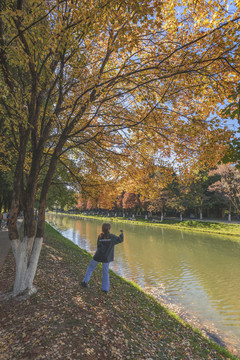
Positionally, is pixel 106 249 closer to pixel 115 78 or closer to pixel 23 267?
pixel 23 267

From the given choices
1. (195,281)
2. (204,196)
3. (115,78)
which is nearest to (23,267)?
(115,78)

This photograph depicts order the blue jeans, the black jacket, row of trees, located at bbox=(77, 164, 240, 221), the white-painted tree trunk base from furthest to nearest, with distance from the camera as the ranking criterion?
1. row of trees, located at bbox=(77, 164, 240, 221)
2. the blue jeans
3. the black jacket
4. the white-painted tree trunk base

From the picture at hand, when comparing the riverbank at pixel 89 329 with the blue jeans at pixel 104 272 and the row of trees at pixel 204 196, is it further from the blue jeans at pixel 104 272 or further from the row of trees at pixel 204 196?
the row of trees at pixel 204 196

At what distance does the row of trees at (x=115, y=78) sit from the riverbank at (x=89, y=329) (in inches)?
39.9

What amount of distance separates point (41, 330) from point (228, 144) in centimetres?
570

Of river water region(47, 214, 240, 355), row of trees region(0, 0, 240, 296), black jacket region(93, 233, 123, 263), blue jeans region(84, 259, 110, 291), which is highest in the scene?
row of trees region(0, 0, 240, 296)

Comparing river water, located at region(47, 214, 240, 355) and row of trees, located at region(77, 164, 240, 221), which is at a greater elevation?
row of trees, located at region(77, 164, 240, 221)

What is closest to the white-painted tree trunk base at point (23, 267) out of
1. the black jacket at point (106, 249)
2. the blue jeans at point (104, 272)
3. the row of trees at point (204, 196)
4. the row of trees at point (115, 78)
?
the row of trees at point (115, 78)

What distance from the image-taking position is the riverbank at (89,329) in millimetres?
3924

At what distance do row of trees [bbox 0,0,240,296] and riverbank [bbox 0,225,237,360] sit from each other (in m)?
1.01

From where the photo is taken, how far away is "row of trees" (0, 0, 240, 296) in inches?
161

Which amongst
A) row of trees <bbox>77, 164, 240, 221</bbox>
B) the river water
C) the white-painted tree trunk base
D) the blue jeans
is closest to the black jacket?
the blue jeans

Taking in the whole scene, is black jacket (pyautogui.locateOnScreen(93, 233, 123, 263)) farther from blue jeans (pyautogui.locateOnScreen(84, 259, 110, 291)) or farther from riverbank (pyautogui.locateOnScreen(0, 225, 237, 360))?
riverbank (pyautogui.locateOnScreen(0, 225, 237, 360))

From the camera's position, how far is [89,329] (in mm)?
4562
